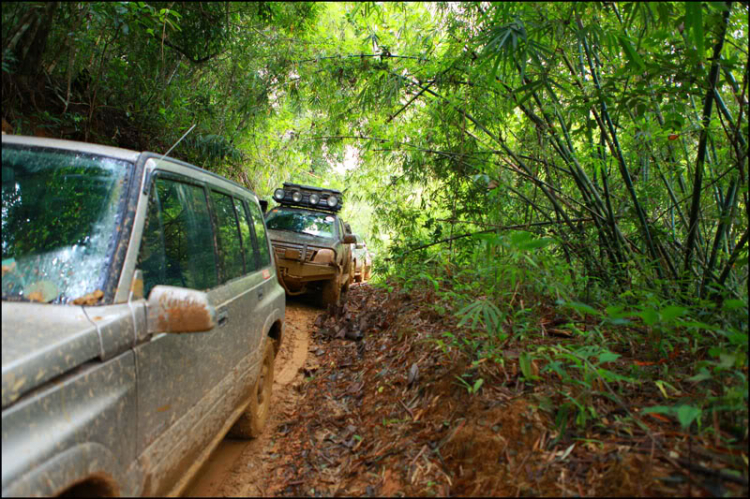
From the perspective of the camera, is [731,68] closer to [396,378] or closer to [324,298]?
[396,378]

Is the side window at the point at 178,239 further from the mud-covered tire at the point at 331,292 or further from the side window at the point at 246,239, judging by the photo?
the mud-covered tire at the point at 331,292

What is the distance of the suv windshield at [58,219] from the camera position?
5.87 feet

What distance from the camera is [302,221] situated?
823cm

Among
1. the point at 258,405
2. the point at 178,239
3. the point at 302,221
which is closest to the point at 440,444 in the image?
the point at 258,405

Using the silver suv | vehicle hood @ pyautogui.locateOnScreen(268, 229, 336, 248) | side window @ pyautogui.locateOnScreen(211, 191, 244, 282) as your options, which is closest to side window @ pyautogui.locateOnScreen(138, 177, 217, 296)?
the silver suv

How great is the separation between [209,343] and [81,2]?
10.4 feet

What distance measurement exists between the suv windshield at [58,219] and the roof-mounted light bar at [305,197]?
20.9 feet

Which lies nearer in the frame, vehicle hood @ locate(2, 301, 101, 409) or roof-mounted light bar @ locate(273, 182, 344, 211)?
vehicle hood @ locate(2, 301, 101, 409)

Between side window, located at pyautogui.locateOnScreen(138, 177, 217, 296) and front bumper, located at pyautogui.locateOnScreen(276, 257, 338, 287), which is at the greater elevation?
side window, located at pyautogui.locateOnScreen(138, 177, 217, 296)

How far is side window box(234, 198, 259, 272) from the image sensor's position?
129 inches

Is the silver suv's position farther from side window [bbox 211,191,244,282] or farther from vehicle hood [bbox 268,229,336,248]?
vehicle hood [bbox 268,229,336,248]

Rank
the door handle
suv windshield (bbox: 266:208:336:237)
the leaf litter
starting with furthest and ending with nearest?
1. suv windshield (bbox: 266:208:336:237)
2. the door handle
3. the leaf litter

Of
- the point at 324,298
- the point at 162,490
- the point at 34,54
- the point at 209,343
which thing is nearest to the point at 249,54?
the point at 34,54

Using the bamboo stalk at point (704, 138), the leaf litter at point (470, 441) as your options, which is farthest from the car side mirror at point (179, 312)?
the bamboo stalk at point (704, 138)
